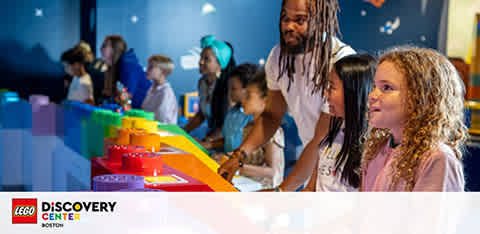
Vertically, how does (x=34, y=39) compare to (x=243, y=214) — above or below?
above

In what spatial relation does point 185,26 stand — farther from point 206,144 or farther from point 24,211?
point 24,211

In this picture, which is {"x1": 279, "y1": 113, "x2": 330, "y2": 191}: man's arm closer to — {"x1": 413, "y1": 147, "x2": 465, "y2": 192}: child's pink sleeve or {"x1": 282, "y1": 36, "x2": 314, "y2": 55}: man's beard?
Answer: {"x1": 282, "y1": 36, "x2": 314, "y2": 55}: man's beard

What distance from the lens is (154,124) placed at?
180 cm

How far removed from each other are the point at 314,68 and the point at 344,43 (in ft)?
0.38

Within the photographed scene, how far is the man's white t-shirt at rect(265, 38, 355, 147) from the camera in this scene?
5.62ft

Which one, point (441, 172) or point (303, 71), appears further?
point (303, 71)

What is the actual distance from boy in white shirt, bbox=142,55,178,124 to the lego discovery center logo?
0.80 metres

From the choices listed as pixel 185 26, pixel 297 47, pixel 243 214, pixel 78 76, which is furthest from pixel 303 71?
pixel 78 76

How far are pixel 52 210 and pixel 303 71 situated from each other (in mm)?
866

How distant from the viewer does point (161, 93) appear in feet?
8.30

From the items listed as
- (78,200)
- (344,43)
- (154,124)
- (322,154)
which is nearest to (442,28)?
(344,43)

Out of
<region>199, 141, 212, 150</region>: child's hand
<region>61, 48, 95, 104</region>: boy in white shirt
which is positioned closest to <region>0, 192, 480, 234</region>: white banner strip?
<region>199, 141, 212, 150</region>: child's hand

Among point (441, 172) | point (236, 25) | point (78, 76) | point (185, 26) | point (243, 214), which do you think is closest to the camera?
point (441, 172)

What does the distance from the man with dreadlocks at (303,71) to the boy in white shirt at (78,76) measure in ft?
3.85
